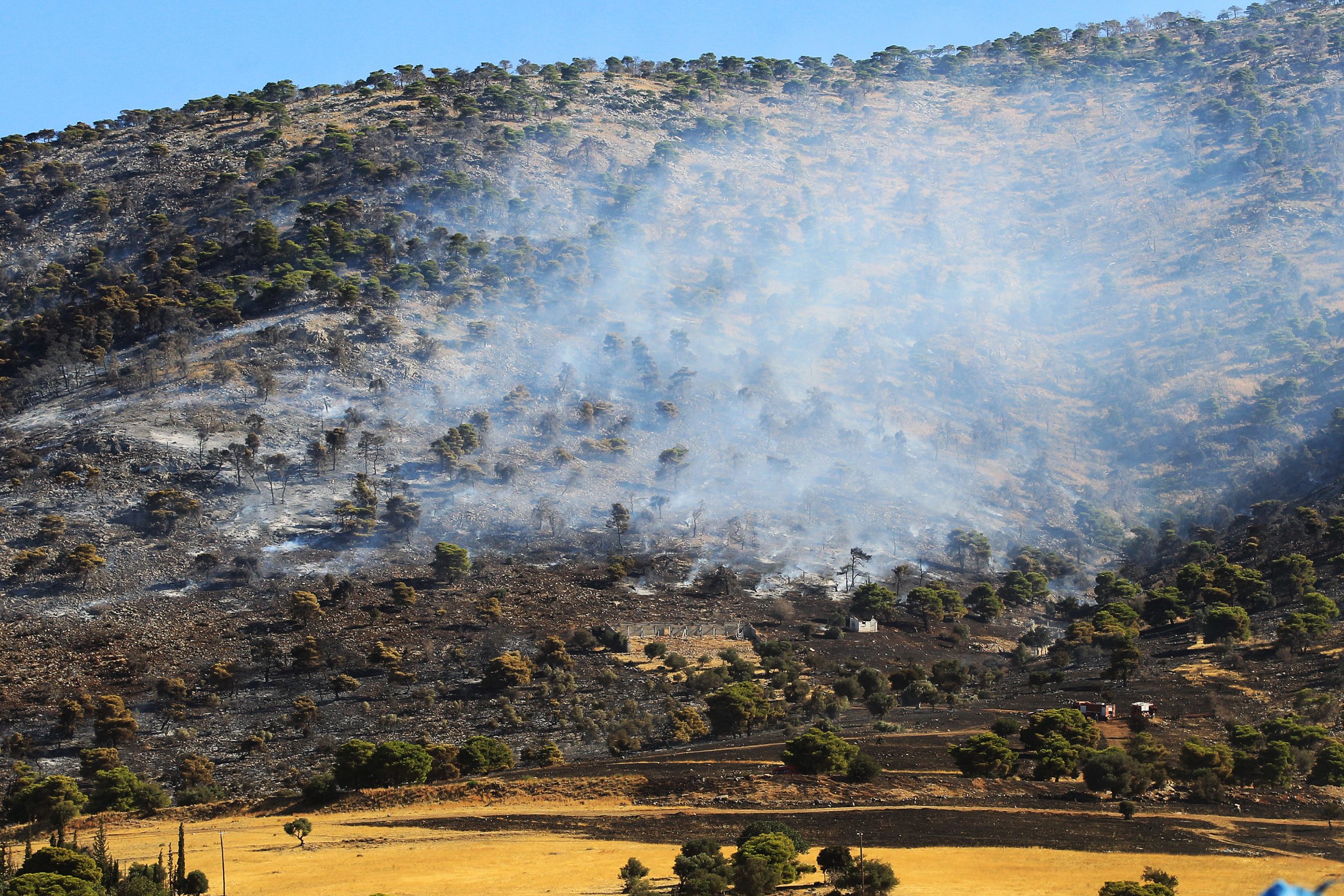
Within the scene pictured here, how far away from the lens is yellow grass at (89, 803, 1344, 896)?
122ft

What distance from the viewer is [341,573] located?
298 feet

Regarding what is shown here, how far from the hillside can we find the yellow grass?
2.10m

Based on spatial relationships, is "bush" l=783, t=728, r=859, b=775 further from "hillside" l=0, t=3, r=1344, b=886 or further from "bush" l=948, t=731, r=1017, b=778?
"bush" l=948, t=731, r=1017, b=778

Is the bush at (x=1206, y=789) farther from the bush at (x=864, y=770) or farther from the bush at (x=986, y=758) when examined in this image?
the bush at (x=864, y=770)

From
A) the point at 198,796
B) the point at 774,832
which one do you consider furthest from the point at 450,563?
the point at 774,832

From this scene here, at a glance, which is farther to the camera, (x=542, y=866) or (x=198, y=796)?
(x=198, y=796)

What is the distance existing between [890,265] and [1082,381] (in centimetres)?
3734

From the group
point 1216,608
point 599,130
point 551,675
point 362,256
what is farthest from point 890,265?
point 551,675

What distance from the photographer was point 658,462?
11550 centimetres

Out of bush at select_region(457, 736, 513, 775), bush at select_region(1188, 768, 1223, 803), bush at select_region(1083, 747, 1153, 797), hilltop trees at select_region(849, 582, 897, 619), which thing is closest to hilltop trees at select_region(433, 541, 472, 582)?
hilltop trees at select_region(849, 582, 897, 619)

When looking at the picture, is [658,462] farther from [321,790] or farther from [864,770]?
[864,770]

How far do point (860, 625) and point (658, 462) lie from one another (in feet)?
106

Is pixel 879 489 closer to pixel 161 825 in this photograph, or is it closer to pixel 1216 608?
pixel 1216 608

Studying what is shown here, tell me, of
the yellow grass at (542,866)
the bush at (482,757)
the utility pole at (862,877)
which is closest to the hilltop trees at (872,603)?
the bush at (482,757)
